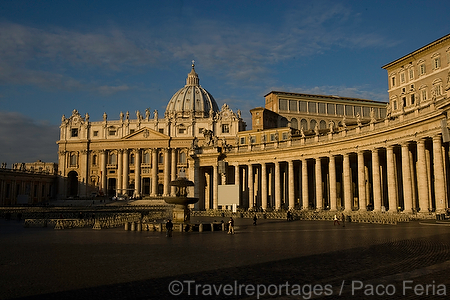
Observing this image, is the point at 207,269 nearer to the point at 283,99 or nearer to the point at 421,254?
the point at 421,254

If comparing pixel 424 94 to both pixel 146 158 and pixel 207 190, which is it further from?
pixel 146 158

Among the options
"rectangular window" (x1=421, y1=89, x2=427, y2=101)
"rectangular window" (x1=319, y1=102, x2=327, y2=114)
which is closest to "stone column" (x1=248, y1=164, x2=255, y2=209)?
"rectangular window" (x1=421, y1=89, x2=427, y2=101)

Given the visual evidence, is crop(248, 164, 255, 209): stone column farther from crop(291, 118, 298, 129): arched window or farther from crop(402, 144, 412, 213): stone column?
crop(291, 118, 298, 129): arched window

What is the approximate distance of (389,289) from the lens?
11.7 m

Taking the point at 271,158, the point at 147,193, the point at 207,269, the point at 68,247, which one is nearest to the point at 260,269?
the point at 207,269

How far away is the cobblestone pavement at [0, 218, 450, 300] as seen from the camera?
1163 cm

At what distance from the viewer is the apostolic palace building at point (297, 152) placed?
1673 inches

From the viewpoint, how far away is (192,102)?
187m

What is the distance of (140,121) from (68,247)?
400 feet

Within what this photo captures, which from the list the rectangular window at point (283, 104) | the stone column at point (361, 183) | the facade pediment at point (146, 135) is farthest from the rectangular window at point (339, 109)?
the stone column at point (361, 183)

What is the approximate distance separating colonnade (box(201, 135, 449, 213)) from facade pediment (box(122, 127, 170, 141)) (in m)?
62.9

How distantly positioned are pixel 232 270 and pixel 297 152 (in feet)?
149

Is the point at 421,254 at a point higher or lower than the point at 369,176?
lower

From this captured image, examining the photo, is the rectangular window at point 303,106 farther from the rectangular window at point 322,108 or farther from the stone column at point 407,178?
the stone column at point 407,178
